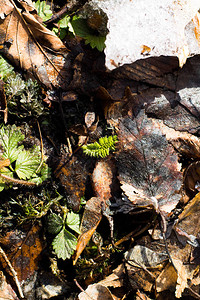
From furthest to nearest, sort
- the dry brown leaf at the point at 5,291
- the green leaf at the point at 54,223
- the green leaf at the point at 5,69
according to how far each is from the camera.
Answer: the green leaf at the point at 5,69 → the green leaf at the point at 54,223 → the dry brown leaf at the point at 5,291

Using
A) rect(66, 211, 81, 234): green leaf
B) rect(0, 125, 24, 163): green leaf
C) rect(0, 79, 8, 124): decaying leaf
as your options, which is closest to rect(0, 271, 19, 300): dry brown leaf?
rect(66, 211, 81, 234): green leaf

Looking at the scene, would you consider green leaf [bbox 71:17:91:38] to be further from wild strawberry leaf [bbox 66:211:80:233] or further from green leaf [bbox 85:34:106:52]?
wild strawberry leaf [bbox 66:211:80:233]

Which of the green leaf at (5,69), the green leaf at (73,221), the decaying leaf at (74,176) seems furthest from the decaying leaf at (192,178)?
the green leaf at (5,69)

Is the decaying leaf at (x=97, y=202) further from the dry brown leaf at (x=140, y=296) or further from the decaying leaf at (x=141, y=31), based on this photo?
the decaying leaf at (x=141, y=31)

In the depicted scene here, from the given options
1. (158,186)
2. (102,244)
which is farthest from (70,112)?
(102,244)

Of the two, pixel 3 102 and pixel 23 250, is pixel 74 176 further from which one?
pixel 3 102

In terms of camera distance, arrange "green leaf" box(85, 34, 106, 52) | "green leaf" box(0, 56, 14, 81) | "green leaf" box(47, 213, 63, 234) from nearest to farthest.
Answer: "green leaf" box(47, 213, 63, 234), "green leaf" box(0, 56, 14, 81), "green leaf" box(85, 34, 106, 52)

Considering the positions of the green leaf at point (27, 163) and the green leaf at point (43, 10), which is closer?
the green leaf at point (27, 163)

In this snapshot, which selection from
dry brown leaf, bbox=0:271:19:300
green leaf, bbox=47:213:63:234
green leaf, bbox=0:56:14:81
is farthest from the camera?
green leaf, bbox=0:56:14:81

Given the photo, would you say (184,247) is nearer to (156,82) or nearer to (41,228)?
(41,228)
